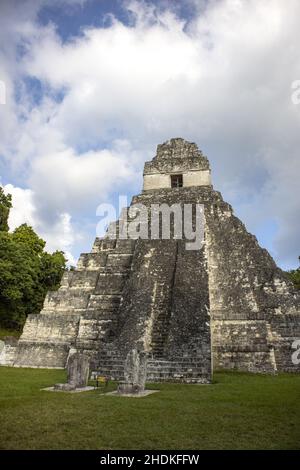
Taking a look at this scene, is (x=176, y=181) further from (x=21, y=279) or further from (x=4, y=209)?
(x=4, y=209)

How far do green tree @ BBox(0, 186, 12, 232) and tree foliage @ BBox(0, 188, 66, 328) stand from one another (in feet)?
0.58

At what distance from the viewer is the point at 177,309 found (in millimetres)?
11945

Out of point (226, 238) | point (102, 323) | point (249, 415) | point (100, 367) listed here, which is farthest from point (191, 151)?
point (249, 415)

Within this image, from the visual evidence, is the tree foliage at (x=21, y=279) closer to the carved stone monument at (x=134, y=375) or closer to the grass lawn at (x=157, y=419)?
the grass lawn at (x=157, y=419)

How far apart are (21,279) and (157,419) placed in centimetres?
1850

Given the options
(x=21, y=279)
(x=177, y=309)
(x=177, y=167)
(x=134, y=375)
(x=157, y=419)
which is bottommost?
(x=157, y=419)

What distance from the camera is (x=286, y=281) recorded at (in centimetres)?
1350

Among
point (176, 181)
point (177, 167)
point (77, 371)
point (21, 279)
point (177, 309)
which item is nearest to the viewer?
point (77, 371)

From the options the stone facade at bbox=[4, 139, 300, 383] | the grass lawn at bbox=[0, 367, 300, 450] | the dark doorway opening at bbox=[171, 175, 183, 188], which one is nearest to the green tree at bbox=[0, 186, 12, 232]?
the stone facade at bbox=[4, 139, 300, 383]

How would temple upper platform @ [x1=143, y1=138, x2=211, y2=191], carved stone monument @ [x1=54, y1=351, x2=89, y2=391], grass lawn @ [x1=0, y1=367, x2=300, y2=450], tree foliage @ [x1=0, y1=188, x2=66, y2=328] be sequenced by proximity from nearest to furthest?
1. grass lawn @ [x1=0, y1=367, x2=300, y2=450]
2. carved stone monument @ [x1=54, y1=351, x2=89, y2=391]
3. temple upper platform @ [x1=143, y1=138, x2=211, y2=191]
4. tree foliage @ [x1=0, y1=188, x2=66, y2=328]

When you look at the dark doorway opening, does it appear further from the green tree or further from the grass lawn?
the green tree

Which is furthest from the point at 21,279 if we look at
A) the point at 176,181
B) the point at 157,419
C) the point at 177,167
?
the point at 157,419

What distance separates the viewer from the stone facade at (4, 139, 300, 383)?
11000 mm

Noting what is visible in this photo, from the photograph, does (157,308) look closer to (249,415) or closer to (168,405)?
(168,405)
